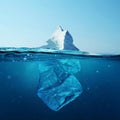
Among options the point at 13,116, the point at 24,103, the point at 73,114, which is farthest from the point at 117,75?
the point at 13,116

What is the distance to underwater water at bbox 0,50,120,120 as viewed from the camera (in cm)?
991

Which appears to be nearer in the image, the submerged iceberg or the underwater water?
the underwater water

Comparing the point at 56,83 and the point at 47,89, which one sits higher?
the point at 56,83

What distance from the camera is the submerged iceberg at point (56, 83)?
33.6 ft

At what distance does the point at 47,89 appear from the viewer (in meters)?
10.3

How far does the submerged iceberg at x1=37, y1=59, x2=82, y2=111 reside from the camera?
403 inches

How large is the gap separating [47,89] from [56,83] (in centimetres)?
65

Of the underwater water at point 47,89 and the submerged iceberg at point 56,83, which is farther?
the submerged iceberg at point 56,83

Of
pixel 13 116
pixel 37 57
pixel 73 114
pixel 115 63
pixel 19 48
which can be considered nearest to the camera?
pixel 19 48

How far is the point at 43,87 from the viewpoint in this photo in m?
10.6

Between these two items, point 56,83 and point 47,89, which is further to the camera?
point 56,83

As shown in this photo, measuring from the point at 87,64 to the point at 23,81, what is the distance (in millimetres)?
4673

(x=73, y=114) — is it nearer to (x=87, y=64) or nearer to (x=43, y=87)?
(x=43, y=87)

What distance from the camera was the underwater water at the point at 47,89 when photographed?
32.5ft
